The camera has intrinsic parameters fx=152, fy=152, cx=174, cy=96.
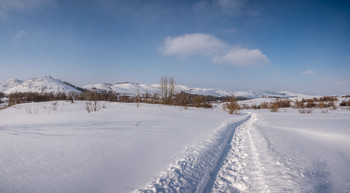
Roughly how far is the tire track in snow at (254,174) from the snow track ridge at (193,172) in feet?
0.33

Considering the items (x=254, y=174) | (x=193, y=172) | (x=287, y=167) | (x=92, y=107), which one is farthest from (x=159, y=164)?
(x=92, y=107)

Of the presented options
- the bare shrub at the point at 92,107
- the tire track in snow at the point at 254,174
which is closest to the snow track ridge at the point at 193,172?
the tire track in snow at the point at 254,174

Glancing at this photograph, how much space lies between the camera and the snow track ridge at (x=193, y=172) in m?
1.71

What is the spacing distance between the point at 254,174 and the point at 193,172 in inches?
32.3

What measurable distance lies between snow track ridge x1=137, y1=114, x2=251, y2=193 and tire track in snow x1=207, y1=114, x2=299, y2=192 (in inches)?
4.0

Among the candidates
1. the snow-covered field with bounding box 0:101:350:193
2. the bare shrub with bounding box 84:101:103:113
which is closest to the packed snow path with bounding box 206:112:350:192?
the snow-covered field with bounding box 0:101:350:193

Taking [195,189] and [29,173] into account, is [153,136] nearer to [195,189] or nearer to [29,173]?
[195,189]

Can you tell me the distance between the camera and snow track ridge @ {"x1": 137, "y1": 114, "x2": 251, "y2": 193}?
171cm

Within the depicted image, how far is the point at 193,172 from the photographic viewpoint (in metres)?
2.07

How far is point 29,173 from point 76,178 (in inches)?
18.8

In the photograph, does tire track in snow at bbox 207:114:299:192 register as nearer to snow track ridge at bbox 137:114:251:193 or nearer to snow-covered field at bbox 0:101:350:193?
snow-covered field at bbox 0:101:350:193

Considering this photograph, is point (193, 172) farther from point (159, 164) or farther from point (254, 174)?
point (254, 174)

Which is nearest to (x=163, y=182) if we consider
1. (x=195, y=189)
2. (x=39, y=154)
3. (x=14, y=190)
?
(x=195, y=189)

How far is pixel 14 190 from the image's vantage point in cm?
132
